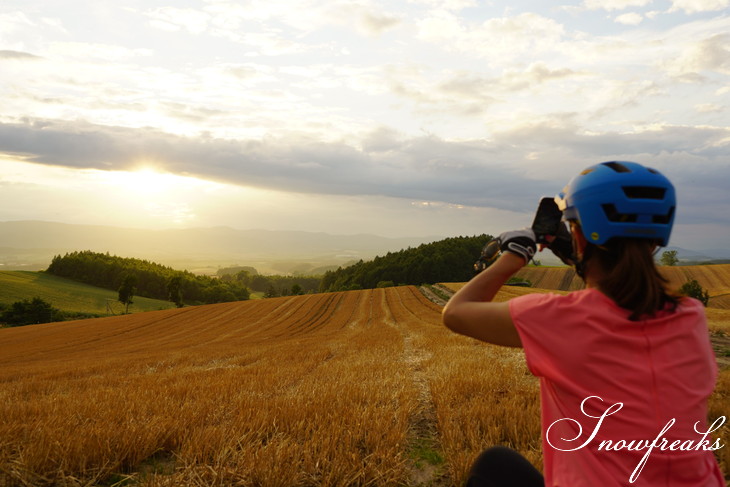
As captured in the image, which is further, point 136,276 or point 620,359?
point 136,276

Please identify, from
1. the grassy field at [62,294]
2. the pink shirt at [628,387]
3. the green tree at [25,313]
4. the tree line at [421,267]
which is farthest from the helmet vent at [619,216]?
the grassy field at [62,294]

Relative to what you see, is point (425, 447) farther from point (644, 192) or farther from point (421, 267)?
point (421, 267)

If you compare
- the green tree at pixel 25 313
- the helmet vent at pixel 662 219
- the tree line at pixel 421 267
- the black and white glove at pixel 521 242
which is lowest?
the green tree at pixel 25 313

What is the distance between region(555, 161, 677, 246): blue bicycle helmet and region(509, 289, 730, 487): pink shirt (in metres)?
0.41

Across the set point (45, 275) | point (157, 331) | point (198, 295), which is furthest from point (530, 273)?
point (45, 275)

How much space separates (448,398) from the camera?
5609mm

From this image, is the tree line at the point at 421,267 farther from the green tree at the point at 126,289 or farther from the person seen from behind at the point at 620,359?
the person seen from behind at the point at 620,359

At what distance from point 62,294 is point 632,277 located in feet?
372

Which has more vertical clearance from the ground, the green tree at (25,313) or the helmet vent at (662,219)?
the helmet vent at (662,219)

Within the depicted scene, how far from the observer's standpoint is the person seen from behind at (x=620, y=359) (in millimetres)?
1726

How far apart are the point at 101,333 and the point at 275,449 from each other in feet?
167

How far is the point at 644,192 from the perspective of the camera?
218cm

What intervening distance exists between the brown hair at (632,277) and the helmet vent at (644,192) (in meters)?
0.27

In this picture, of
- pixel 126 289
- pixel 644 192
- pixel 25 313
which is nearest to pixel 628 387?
pixel 644 192
